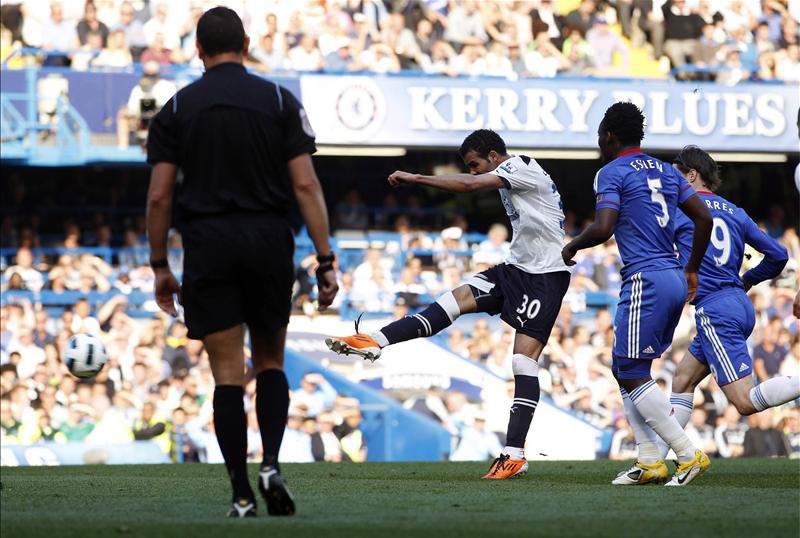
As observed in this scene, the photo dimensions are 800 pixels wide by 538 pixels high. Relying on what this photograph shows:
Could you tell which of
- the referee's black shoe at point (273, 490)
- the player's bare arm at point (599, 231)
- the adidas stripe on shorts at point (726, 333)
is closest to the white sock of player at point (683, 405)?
the adidas stripe on shorts at point (726, 333)

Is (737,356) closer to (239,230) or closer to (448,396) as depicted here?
(239,230)

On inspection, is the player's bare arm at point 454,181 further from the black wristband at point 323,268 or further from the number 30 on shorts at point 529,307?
the black wristband at point 323,268

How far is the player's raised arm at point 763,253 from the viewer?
8.72 metres

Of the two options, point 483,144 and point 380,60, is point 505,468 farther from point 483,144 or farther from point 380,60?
point 380,60

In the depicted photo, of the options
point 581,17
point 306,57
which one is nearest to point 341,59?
point 306,57

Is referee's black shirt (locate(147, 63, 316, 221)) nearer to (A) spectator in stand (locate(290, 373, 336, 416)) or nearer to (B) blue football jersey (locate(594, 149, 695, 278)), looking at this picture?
(B) blue football jersey (locate(594, 149, 695, 278))

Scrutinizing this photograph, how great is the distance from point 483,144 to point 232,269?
3.40 meters

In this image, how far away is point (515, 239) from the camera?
349 inches

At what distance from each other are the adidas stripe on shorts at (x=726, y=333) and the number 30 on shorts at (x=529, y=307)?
1.01 m

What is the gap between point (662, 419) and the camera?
7668 millimetres

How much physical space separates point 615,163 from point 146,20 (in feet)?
42.5

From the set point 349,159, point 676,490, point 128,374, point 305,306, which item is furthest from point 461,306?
point 349,159

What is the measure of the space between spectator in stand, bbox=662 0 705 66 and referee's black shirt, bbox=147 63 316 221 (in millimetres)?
16837

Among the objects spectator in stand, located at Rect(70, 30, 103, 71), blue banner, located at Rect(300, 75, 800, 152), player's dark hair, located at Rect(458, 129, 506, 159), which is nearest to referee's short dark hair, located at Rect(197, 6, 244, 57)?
player's dark hair, located at Rect(458, 129, 506, 159)
